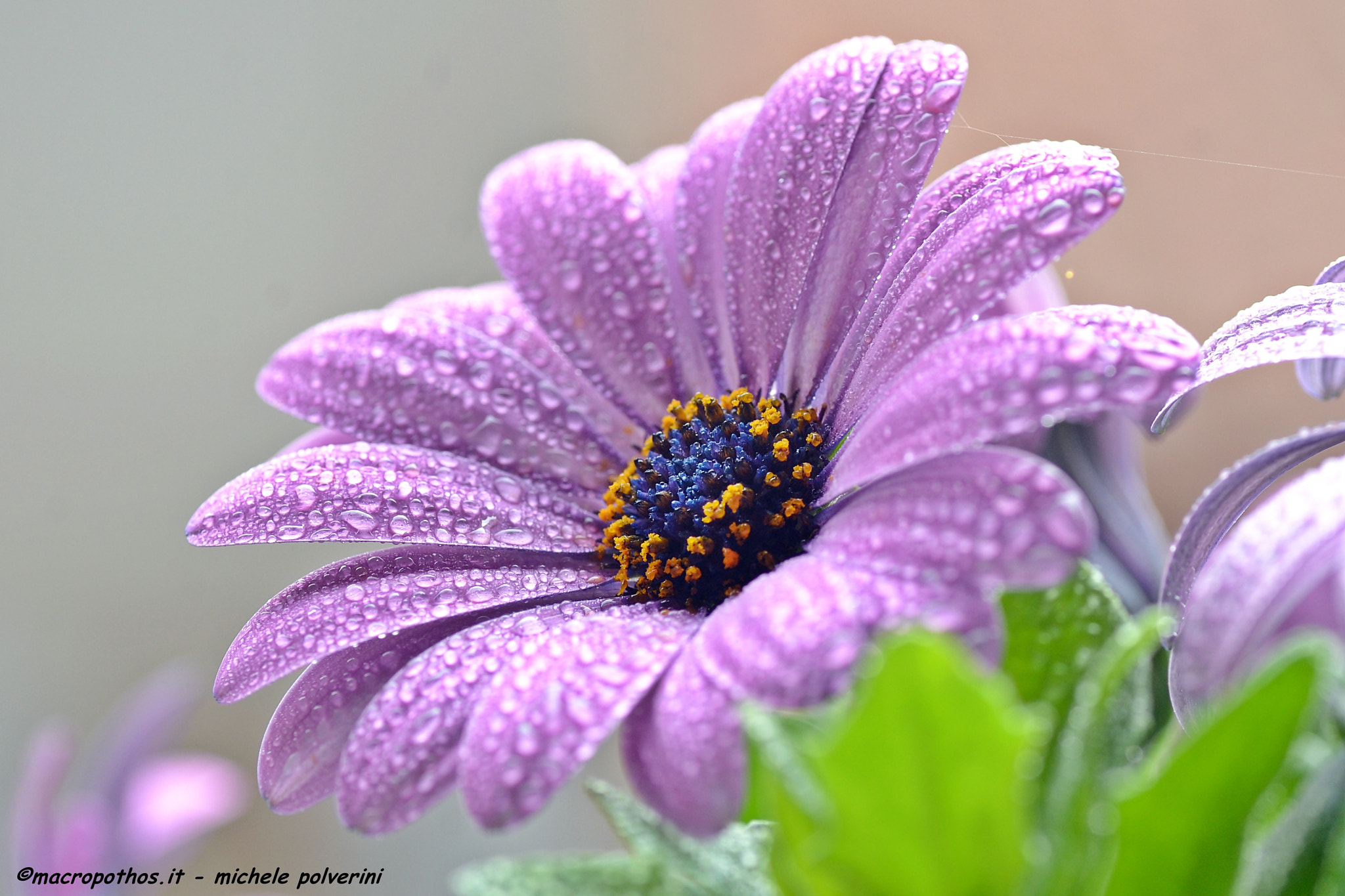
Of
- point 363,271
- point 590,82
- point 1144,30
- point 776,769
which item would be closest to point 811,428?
point 776,769

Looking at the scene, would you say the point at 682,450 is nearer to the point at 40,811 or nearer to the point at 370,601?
the point at 370,601

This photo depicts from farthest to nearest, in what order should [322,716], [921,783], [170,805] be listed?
[170,805]
[322,716]
[921,783]

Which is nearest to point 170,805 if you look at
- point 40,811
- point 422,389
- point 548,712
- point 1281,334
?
point 40,811

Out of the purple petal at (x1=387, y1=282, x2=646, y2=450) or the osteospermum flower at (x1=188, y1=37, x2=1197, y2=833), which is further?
the purple petal at (x1=387, y1=282, x2=646, y2=450)

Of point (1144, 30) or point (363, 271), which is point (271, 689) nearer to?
point (363, 271)

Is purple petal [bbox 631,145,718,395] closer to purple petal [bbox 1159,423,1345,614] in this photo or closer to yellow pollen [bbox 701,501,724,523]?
yellow pollen [bbox 701,501,724,523]

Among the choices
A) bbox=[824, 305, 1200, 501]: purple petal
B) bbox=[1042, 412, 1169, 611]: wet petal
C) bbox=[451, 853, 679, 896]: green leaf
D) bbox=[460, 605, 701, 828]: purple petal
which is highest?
bbox=[824, 305, 1200, 501]: purple petal

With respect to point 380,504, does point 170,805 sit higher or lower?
lower

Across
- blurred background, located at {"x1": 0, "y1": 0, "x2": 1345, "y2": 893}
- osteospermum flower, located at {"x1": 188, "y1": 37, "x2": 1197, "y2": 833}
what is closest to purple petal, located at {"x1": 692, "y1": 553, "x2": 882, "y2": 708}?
osteospermum flower, located at {"x1": 188, "y1": 37, "x2": 1197, "y2": 833}
